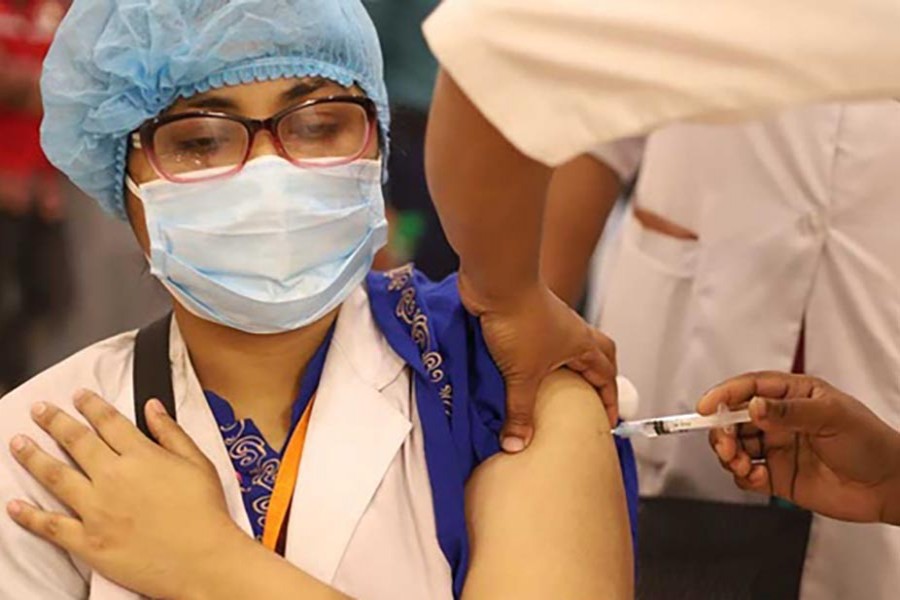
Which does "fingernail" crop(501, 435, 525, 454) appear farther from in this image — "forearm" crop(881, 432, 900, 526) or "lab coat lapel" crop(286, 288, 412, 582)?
"forearm" crop(881, 432, 900, 526)

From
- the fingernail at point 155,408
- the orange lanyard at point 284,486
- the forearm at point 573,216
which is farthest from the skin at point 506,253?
the forearm at point 573,216

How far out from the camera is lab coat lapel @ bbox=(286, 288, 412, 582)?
1.37m

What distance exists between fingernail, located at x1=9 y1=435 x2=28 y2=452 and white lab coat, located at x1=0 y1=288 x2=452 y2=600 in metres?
0.02

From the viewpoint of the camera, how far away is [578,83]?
0.87m

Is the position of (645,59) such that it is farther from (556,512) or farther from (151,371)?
(151,371)

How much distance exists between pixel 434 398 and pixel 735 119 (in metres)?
0.65

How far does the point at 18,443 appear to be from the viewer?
1.34m

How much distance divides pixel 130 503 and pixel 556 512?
0.44 metres

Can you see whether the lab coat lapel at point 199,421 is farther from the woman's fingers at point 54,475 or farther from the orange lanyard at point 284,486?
the woman's fingers at point 54,475

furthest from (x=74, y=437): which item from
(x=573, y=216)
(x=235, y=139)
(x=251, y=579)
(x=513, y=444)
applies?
(x=573, y=216)

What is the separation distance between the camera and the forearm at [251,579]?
125 centimetres

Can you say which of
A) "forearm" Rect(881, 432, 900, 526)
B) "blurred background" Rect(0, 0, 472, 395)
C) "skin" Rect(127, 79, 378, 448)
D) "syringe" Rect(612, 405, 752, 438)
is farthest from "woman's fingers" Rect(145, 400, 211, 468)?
"blurred background" Rect(0, 0, 472, 395)

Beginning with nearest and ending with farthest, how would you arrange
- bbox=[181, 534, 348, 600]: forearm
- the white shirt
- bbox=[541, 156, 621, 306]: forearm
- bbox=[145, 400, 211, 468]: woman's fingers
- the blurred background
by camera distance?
the white shirt < bbox=[181, 534, 348, 600]: forearm < bbox=[145, 400, 211, 468]: woman's fingers < bbox=[541, 156, 621, 306]: forearm < the blurred background

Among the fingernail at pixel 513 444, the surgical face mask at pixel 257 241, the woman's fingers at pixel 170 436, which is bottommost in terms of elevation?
the fingernail at pixel 513 444
